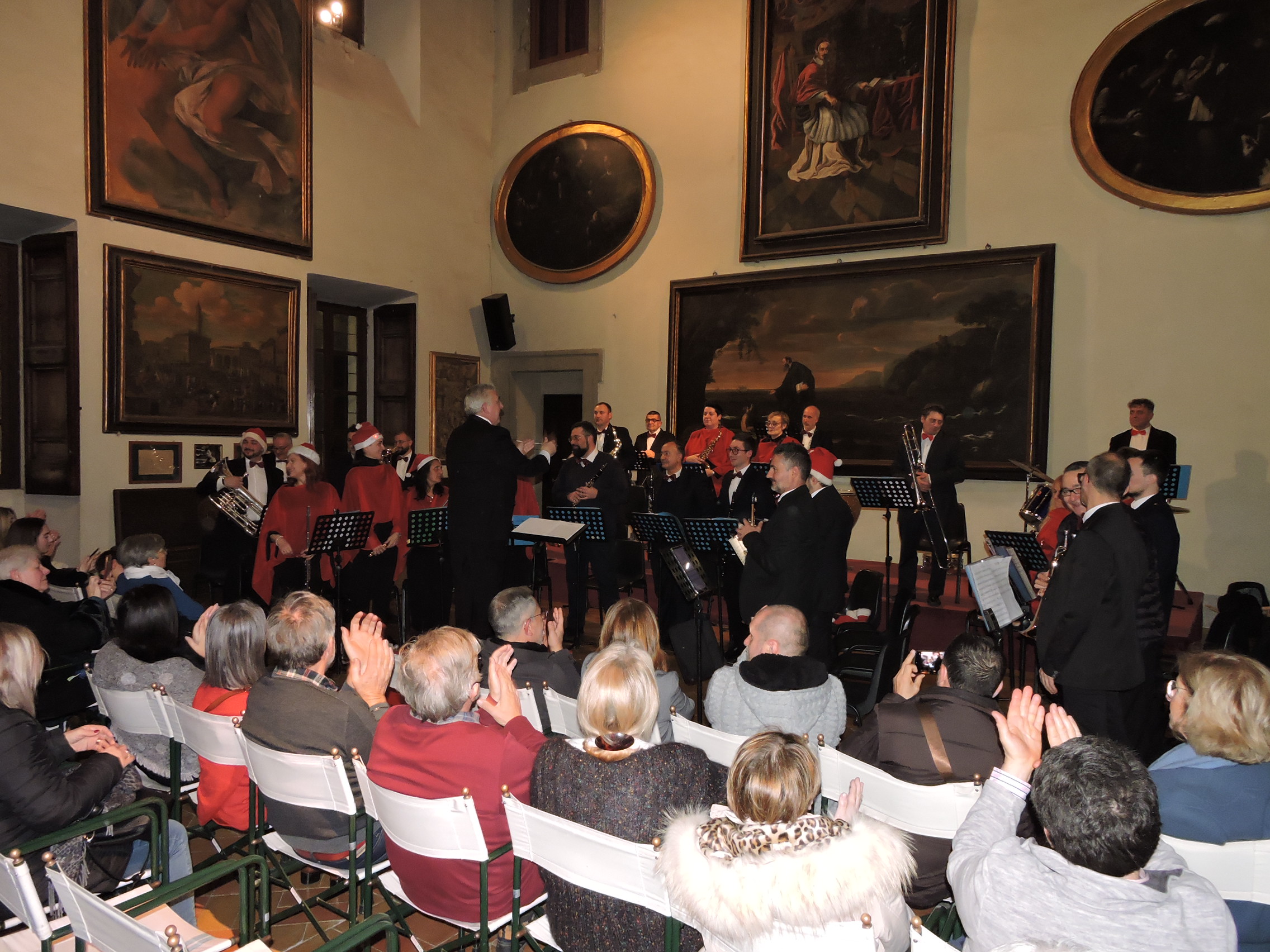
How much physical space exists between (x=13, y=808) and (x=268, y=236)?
9.09m

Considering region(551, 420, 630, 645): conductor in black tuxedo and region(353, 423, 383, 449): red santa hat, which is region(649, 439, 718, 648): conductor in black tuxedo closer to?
region(551, 420, 630, 645): conductor in black tuxedo

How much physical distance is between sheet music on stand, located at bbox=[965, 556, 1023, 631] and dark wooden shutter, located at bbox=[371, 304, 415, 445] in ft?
29.6

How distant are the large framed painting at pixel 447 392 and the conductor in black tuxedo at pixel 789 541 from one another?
7860mm

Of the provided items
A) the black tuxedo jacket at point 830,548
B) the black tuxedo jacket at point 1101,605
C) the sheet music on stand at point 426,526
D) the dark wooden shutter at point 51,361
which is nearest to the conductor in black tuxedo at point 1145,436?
the black tuxedo jacket at point 830,548

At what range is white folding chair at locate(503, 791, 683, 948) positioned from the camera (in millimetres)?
1890

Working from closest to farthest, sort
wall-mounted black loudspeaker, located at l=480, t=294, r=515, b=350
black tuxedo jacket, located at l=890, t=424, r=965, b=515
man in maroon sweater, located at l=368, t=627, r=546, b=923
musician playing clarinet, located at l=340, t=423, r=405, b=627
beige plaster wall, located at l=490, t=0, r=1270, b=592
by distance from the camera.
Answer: man in maroon sweater, located at l=368, t=627, r=546, b=923 → musician playing clarinet, located at l=340, t=423, r=405, b=627 → black tuxedo jacket, located at l=890, t=424, r=965, b=515 → beige plaster wall, located at l=490, t=0, r=1270, b=592 → wall-mounted black loudspeaker, located at l=480, t=294, r=515, b=350

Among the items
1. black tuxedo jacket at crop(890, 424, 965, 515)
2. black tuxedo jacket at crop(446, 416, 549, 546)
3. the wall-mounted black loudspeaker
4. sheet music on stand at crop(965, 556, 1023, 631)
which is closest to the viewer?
sheet music on stand at crop(965, 556, 1023, 631)

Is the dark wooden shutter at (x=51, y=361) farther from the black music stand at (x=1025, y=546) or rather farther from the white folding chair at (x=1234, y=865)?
the white folding chair at (x=1234, y=865)

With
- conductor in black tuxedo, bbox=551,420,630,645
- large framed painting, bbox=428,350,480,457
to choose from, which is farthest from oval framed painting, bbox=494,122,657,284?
conductor in black tuxedo, bbox=551,420,630,645

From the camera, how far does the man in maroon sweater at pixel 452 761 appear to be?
234 centimetres

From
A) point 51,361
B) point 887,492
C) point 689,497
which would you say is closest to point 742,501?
point 689,497

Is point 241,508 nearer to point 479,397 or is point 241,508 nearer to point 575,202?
point 479,397

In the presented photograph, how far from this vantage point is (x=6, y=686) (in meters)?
2.43

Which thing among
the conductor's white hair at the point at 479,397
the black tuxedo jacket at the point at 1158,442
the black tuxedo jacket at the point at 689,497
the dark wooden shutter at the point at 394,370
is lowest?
the black tuxedo jacket at the point at 689,497
